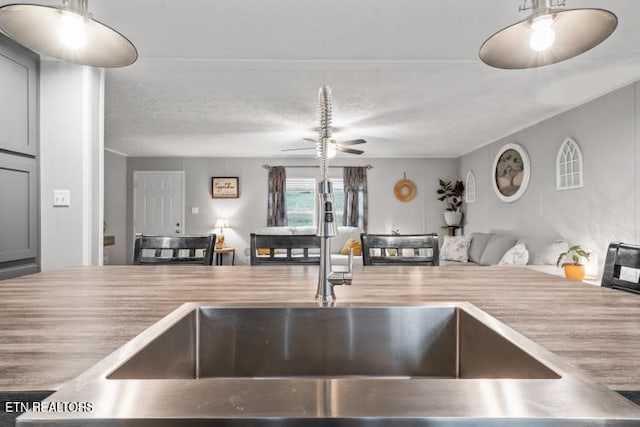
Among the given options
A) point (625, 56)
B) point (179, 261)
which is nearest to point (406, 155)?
point (625, 56)

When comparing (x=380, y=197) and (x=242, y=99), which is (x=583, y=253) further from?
(x=380, y=197)

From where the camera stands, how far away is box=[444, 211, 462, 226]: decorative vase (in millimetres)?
7000

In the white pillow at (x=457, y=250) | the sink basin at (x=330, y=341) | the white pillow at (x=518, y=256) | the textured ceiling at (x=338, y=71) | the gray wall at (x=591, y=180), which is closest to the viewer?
the sink basin at (x=330, y=341)

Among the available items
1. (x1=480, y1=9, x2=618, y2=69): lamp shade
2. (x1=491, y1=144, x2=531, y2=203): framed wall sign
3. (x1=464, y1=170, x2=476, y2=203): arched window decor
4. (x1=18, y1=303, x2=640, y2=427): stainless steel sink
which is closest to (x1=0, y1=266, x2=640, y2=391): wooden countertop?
(x1=18, y1=303, x2=640, y2=427): stainless steel sink

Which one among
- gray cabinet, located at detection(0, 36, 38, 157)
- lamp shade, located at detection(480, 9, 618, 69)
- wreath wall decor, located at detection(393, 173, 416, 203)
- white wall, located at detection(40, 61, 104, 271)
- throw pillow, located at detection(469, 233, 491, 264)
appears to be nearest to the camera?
lamp shade, located at detection(480, 9, 618, 69)

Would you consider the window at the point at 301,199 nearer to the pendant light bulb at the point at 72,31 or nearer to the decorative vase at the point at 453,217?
the decorative vase at the point at 453,217

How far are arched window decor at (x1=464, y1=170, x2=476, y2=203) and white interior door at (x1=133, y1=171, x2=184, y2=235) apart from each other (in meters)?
5.50

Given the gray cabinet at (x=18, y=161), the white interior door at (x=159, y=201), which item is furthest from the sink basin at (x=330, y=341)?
the white interior door at (x=159, y=201)

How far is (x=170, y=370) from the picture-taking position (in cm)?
67

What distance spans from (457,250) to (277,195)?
3.49m

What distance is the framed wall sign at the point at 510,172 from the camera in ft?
15.9

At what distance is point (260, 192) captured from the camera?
24.0 feet

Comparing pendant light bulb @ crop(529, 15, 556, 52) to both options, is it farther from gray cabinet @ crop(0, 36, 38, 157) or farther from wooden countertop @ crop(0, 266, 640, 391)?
gray cabinet @ crop(0, 36, 38, 157)

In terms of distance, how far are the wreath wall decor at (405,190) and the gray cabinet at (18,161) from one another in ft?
19.4
